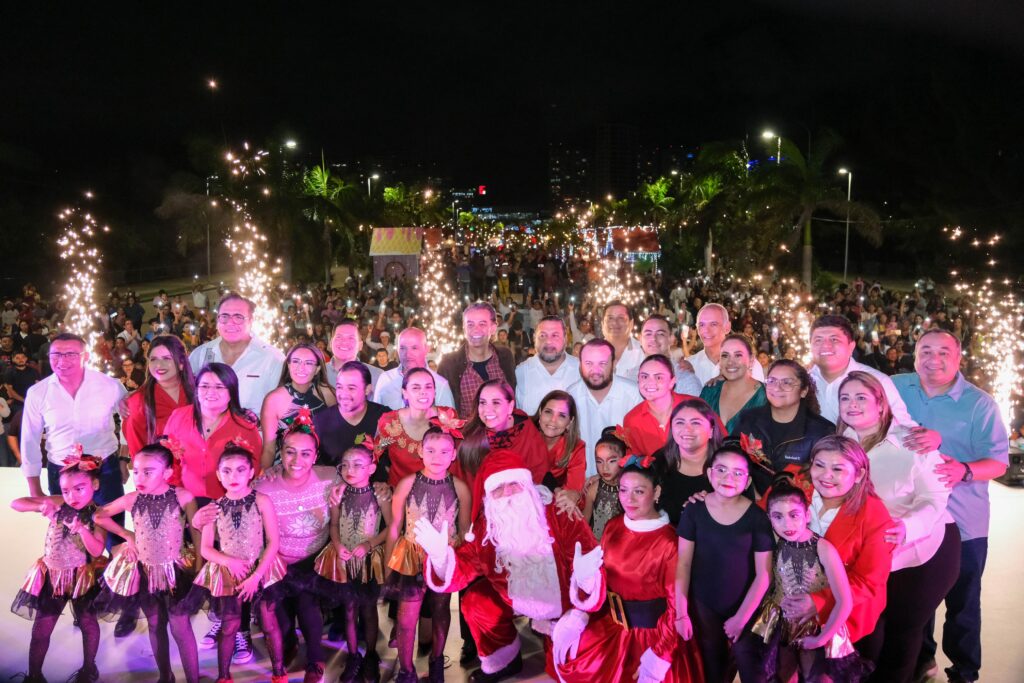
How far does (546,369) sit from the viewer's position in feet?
18.3

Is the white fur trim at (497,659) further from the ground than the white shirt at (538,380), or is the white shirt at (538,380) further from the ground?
the white shirt at (538,380)

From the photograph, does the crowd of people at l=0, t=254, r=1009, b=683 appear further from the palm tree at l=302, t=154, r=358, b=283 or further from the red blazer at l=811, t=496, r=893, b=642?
the palm tree at l=302, t=154, r=358, b=283

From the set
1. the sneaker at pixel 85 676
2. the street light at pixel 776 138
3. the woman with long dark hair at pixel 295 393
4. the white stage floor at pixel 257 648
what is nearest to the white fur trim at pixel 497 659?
the white stage floor at pixel 257 648

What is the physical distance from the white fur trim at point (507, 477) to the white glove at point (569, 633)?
65cm

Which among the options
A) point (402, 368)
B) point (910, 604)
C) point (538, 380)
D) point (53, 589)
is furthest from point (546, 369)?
point (53, 589)

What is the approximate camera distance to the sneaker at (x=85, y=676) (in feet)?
13.1

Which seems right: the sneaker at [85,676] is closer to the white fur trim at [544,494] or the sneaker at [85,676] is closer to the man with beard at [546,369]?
the white fur trim at [544,494]

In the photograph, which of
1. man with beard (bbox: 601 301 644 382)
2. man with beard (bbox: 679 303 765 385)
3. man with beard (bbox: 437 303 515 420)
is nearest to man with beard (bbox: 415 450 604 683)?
man with beard (bbox: 437 303 515 420)

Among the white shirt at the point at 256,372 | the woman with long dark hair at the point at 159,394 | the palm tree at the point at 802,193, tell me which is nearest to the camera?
the woman with long dark hair at the point at 159,394

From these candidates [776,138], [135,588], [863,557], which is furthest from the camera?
[776,138]

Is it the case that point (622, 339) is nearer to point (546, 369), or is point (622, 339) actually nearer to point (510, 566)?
point (546, 369)

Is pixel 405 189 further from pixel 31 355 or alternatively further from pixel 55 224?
pixel 31 355

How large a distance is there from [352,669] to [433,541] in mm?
867

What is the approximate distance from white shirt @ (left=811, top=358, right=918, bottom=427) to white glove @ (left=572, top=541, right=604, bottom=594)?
145 centimetres
